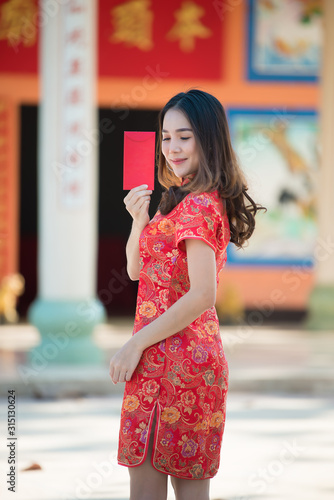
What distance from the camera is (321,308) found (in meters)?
8.55

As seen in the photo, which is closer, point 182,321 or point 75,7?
point 182,321

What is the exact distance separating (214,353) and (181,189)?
441 mm

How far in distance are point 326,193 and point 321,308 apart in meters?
1.16

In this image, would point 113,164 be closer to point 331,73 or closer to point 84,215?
point 331,73

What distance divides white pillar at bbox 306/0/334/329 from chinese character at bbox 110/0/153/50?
1.86 m

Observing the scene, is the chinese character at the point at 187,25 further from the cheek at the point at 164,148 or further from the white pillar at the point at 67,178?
the cheek at the point at 164,148

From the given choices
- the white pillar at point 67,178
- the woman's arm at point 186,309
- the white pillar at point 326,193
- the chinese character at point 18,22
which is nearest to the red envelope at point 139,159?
the woman's arm at point 186,309

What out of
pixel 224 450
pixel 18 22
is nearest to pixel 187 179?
pixel 224 450

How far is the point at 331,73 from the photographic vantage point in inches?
331

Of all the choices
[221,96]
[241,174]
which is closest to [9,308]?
[221,96]

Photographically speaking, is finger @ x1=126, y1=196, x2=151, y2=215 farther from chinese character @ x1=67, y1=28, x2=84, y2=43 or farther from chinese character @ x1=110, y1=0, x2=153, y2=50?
chinese character @ x1=110, y1=0, x2=153, y2=50

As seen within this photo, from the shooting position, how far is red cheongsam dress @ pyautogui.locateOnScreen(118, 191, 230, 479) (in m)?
2.18

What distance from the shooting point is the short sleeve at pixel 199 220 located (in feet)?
7.04

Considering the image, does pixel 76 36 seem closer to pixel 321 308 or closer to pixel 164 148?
pixel 321 308
